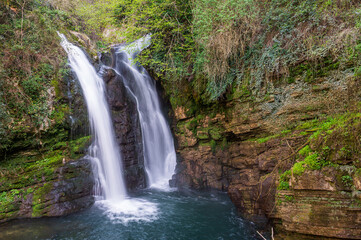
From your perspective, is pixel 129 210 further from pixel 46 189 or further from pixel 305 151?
pixel 305 151

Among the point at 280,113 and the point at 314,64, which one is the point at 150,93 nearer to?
the point at 280,113

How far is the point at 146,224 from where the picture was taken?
237 inches

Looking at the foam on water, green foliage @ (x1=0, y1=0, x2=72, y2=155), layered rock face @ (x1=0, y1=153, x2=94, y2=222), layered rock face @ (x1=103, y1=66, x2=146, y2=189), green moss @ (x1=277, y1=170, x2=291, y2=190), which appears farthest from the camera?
layered rock face @ (x1=103, y1=66, x2=146, y2=189)

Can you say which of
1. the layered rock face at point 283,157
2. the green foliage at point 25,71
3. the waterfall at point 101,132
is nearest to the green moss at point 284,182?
the layered rock face at point 283,157

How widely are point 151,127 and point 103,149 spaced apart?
3.08m

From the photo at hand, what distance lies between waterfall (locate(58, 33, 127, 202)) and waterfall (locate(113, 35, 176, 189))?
174cm

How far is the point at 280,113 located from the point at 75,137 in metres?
7.36

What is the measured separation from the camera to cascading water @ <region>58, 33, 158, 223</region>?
7.31 meters

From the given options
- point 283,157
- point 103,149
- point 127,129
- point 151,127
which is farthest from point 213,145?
point 103,149

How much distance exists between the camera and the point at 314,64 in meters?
5.29

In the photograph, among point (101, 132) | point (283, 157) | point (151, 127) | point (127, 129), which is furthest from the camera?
point (151, 127)

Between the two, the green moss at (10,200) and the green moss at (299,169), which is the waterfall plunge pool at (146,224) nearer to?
the green moss at (10,200)

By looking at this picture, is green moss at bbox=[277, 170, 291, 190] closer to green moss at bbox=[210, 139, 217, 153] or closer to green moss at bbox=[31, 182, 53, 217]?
green moss at bbox=[210, 139, 217, 153]

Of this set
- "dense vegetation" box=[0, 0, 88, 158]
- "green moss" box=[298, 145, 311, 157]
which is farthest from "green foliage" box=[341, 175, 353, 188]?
"dense vegetation" box=[0, 0, 88, 158]
